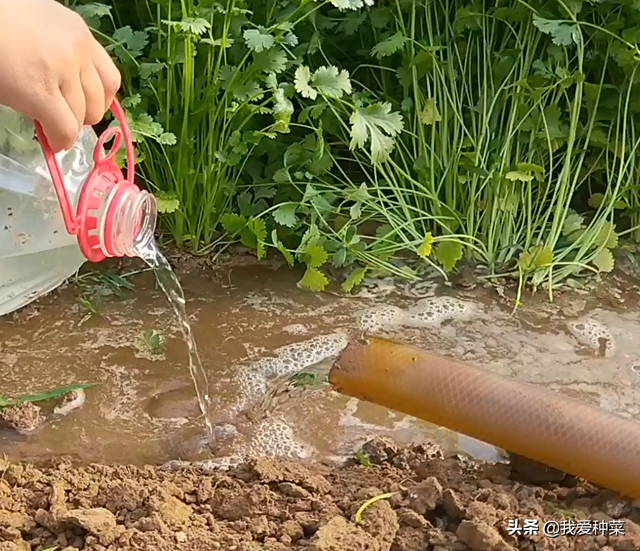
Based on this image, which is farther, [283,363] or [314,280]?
[314,280]

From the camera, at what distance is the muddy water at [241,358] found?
4.61ft

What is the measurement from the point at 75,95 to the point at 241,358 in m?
0.79

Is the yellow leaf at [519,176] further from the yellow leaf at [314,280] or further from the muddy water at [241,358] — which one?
the yellow leaf at [314,280]

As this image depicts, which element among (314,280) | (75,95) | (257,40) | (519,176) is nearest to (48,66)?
(75,95)

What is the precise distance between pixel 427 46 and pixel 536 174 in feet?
1.14

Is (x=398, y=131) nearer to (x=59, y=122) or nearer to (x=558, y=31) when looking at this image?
(x=558, y=31)

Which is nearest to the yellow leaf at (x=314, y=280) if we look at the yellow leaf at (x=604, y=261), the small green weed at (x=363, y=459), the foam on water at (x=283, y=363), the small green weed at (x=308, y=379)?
the foam on water at (x=283, y=363)

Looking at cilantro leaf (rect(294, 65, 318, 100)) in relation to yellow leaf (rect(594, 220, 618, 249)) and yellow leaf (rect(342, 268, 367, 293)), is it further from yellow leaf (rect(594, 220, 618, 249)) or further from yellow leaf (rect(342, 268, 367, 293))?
yellow leaf (rect(594, 220, 618, 249))

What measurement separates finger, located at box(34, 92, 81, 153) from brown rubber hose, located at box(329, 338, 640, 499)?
55 cm

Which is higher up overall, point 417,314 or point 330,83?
point 330,83

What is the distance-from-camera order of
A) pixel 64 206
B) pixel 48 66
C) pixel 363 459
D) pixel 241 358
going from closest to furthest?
pixel 48 66 < pixel 64 206 < pixel 363 459 < pixel 241 358

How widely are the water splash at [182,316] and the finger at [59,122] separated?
0.37 m

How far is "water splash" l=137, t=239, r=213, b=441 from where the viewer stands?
142 centimetres

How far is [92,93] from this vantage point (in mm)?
898
